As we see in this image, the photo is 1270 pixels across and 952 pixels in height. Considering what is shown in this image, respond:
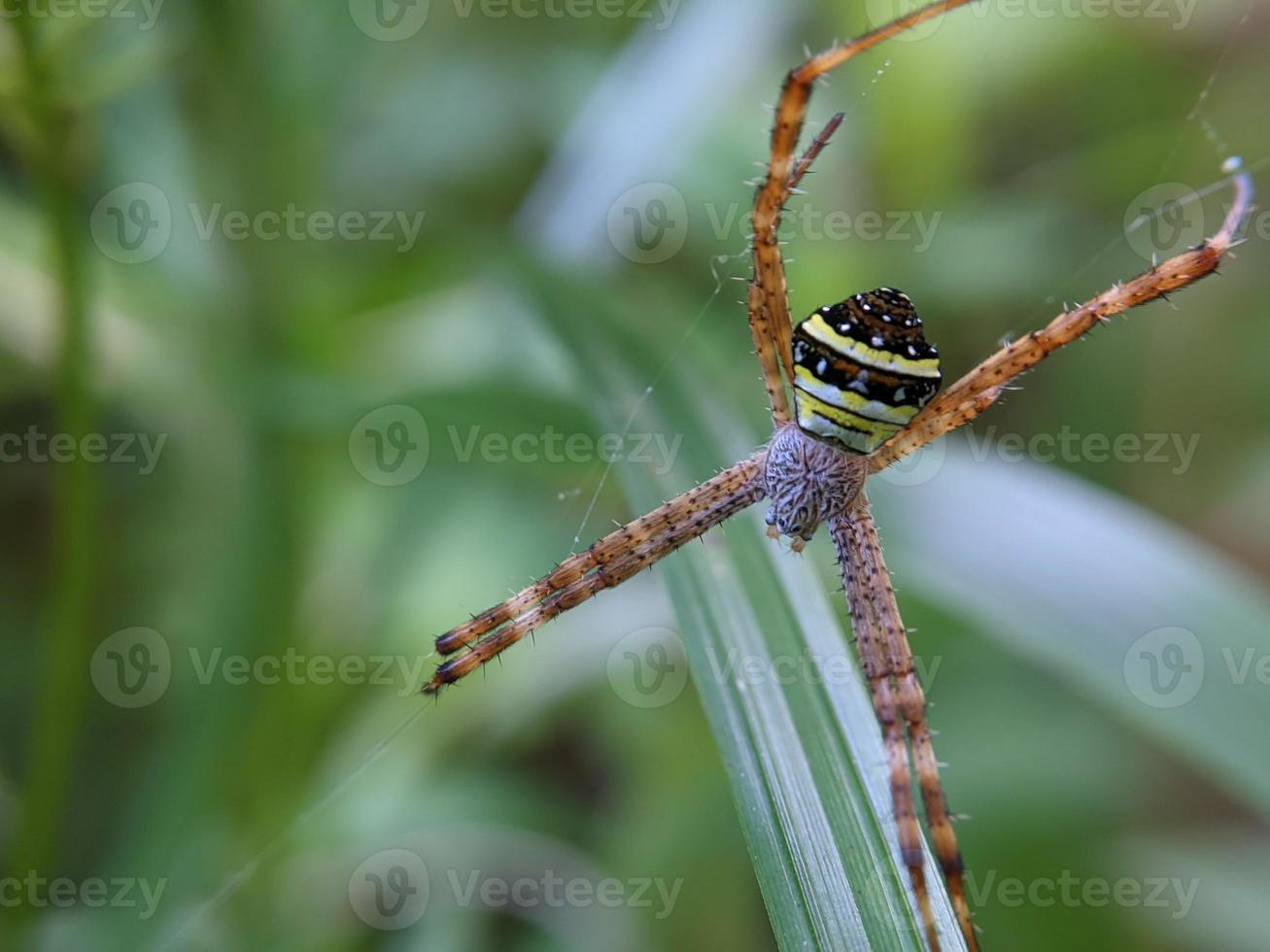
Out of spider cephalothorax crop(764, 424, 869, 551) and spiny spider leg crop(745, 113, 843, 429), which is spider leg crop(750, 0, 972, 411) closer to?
spiny spider leg crop(745, 113, 843, 429)

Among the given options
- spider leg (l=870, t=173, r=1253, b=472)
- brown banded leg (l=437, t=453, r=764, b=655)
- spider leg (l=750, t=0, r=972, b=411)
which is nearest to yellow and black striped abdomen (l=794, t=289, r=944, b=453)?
spider leg (l=750, t=0, r=972, b=411)

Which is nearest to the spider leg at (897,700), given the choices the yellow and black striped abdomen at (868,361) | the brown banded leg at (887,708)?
the brown banded leg at (887,708)

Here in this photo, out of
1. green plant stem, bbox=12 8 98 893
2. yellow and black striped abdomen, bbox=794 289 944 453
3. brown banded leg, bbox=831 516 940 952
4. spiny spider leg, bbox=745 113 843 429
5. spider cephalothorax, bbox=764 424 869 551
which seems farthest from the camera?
green plant stem, bbox=12 8 98 893

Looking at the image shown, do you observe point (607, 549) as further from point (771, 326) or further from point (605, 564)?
point (771, 326)

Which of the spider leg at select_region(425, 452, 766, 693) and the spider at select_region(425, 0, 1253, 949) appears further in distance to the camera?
the spider leg at select_region(425, 452, 766, 693)

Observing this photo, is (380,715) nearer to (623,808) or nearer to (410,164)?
(623,808)

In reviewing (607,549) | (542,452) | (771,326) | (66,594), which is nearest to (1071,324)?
(771,326)
